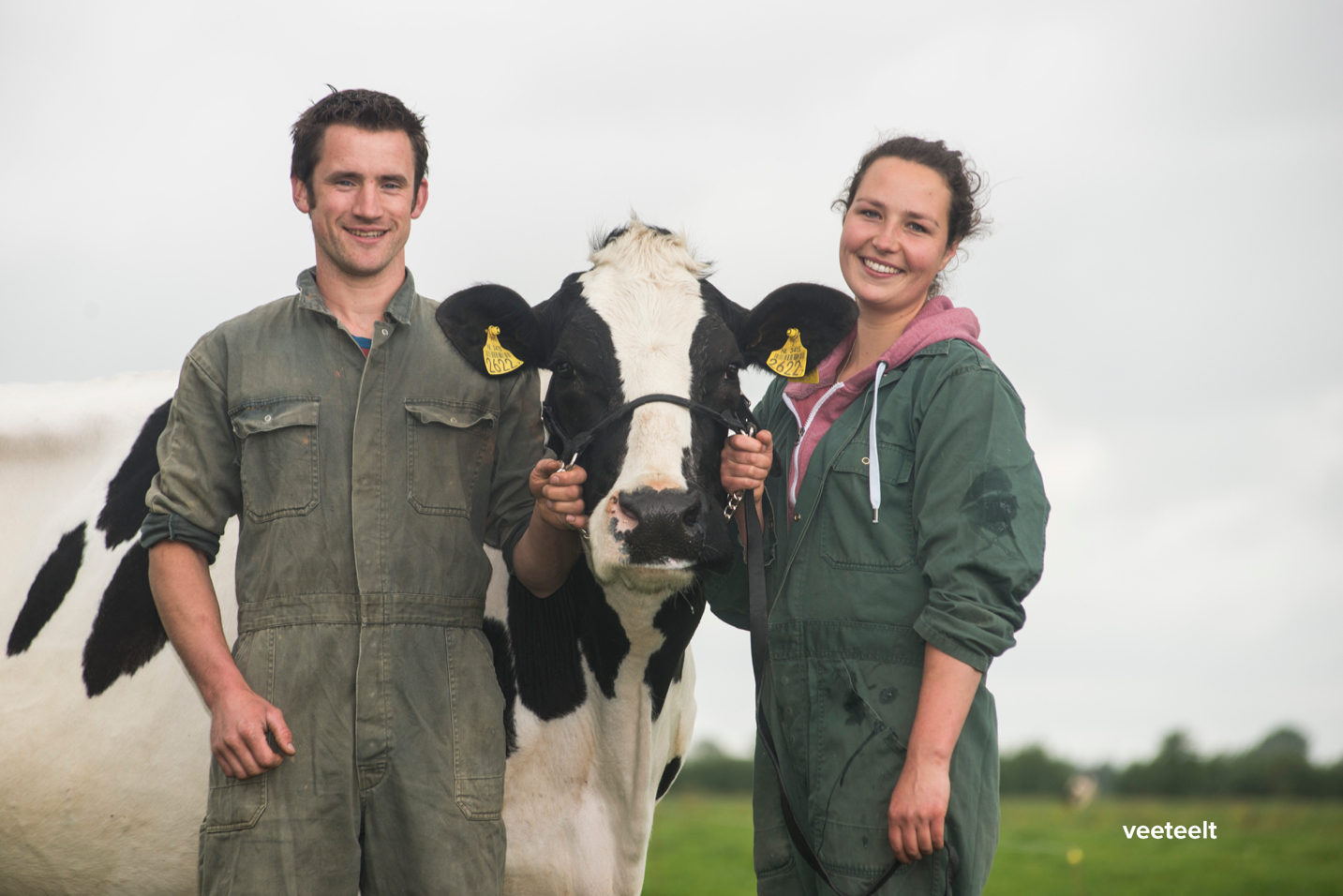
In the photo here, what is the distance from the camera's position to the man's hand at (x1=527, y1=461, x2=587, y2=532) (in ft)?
10.6

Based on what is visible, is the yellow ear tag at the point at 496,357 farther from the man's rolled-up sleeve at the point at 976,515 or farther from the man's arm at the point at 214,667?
the man's rolled-up sleeve at the point at 976,515

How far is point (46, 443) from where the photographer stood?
5.69 m

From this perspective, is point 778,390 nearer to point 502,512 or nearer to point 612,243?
point 612,243

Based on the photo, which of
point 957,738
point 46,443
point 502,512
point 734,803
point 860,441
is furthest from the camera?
point 734,803

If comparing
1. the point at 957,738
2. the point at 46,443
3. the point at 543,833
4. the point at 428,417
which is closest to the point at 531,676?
the point at 543,833

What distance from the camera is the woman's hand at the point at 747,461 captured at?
3217mm

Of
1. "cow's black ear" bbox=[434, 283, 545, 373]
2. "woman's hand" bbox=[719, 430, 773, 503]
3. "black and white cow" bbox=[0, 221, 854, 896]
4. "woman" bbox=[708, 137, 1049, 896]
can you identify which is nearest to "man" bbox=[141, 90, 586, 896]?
"cow's black ear" bbox=[434, 283, 545, 373]

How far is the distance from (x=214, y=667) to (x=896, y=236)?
2334 mm

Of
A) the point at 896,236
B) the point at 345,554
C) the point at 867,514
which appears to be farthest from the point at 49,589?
the point at 896,236

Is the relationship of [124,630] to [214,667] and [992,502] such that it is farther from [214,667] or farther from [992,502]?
[992,502]

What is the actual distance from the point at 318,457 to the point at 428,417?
340mm

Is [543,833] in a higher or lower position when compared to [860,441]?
lower

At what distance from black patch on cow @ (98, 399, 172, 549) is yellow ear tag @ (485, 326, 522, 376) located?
2.17 m

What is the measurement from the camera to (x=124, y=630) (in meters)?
4.86
